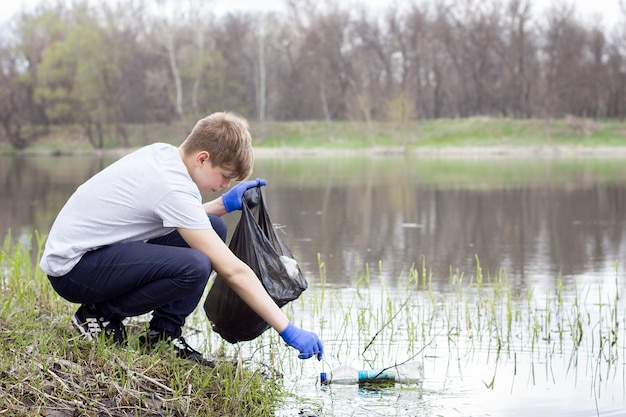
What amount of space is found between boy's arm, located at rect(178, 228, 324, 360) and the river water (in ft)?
1.50

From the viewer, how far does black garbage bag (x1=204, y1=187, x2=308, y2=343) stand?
3.88m

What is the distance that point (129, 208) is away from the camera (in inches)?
135

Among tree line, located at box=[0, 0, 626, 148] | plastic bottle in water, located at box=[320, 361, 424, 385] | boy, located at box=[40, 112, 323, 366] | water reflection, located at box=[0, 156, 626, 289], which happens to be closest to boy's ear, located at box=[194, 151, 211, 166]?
boy, located at box=[40, 112, 323, 366]

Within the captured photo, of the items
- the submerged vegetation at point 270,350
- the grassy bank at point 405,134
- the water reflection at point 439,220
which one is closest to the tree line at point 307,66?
the grassy bank at point 405,134

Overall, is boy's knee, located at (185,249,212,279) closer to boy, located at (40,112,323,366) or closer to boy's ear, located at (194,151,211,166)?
boy, located at (40,112,323,366)

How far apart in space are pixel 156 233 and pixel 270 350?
1.26 metres

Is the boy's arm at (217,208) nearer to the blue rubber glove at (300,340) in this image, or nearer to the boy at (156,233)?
the boy at (156,233)

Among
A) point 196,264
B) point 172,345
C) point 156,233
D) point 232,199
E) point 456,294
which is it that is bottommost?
point 456,294

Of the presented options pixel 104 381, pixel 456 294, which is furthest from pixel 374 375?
pixel 456 294

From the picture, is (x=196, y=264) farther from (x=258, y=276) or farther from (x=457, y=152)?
(x=457, y=152)

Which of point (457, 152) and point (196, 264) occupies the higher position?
point (196, 264)

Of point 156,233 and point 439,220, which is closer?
point 156,233

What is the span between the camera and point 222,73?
5125cm

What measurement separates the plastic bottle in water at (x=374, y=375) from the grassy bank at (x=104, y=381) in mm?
355
